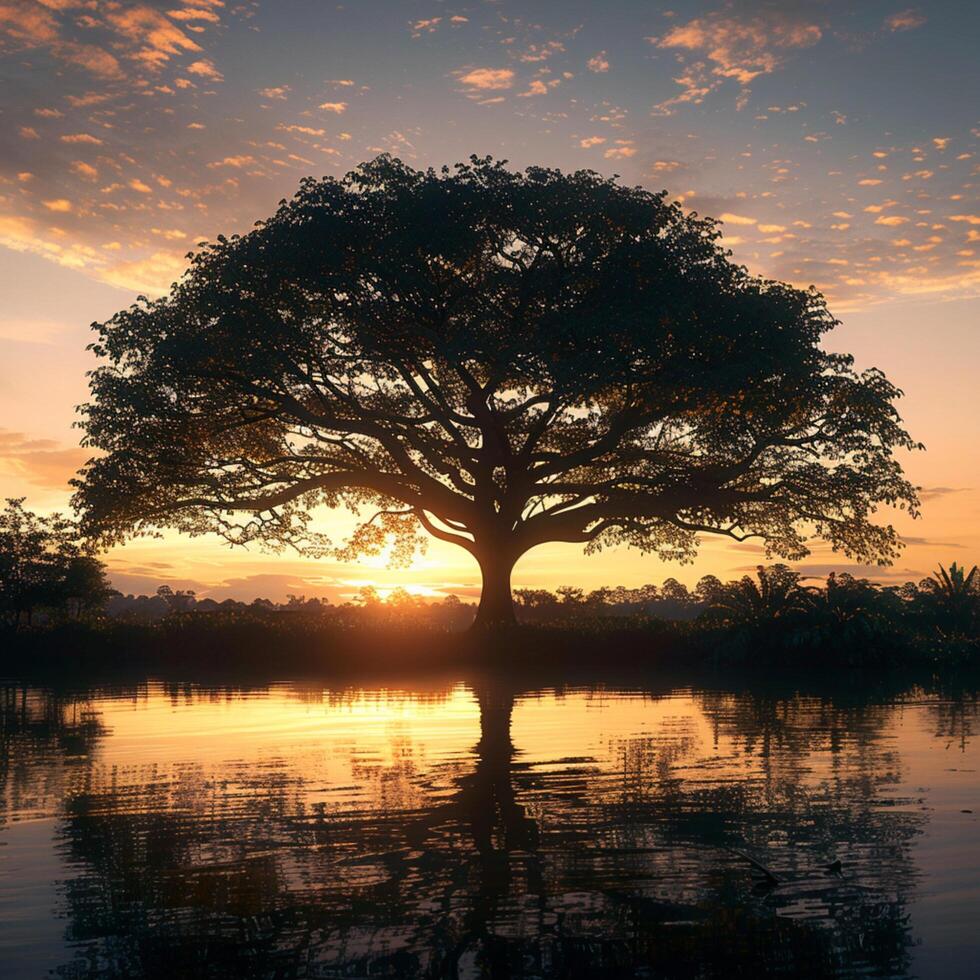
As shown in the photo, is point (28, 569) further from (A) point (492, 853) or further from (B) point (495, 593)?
(A) point (492, 853)

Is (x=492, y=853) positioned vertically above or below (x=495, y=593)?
below

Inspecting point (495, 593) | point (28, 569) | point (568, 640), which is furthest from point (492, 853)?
point (28, 569)

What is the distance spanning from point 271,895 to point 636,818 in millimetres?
3285

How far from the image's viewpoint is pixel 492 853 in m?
7.43

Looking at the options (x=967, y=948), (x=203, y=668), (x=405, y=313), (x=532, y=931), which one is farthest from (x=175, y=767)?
(x=405, y=313)

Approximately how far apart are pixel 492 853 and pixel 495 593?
30494 millimetres

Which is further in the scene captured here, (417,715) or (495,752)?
(417,715)

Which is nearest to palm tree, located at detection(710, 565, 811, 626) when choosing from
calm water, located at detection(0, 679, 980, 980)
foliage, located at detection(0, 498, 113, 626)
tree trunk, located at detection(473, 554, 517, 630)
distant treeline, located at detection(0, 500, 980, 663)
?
distant treeline, located at detection(0, 500, 980, 663)

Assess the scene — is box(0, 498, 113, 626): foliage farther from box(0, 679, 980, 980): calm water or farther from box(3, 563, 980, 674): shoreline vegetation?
box(0, 679, 980, 980): calm water

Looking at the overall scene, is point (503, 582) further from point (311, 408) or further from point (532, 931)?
point (532, 931)

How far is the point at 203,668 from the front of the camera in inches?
1284

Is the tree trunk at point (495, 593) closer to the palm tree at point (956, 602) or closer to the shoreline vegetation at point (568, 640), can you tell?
the shoreline vegetation at point (568, 640)

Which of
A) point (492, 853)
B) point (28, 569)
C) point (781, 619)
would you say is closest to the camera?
point (492, 853)

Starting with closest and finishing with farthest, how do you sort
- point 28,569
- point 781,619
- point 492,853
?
point 492,853, point 781,619, point 28,569
